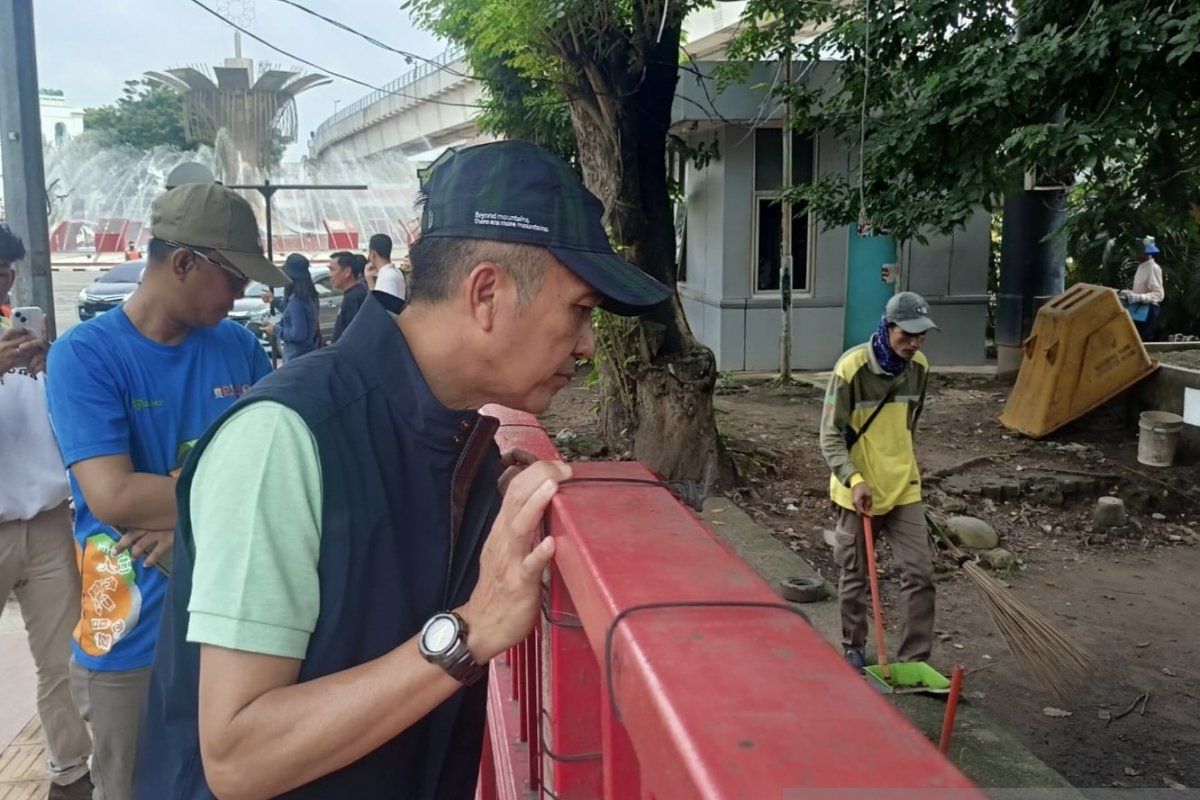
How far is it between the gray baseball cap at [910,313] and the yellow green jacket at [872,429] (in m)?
0.22

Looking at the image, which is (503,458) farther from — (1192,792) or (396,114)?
(396,114)

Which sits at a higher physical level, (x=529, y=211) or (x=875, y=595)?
(x=529, y=211)

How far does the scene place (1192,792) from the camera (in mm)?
4105

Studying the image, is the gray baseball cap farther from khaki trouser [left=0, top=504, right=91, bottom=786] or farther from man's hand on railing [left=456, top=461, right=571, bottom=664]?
man's hand on railing [left=456, top=461, right=571, bottom=664]

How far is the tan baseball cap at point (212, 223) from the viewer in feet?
7.99

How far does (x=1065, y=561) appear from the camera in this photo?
23.3ft

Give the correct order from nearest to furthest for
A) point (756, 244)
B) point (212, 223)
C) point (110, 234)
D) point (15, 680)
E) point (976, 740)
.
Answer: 1. point (212, 223)
2. point (976, 740)
3. point (15, 680)
4. point (756, 244)
5. point (110, 234)

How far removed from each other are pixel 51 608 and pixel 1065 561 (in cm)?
644

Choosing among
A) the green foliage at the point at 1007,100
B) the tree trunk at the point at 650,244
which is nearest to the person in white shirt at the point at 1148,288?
the tree trunk at the point at 650,244

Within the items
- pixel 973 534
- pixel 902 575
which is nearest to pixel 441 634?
pixel 902 575

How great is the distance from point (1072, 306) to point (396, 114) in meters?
27.2

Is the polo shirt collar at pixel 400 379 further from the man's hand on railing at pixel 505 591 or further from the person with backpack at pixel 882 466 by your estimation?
the person with backpack at pixel 882 466

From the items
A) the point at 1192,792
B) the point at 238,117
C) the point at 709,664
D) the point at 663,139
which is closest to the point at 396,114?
the point at 238,117

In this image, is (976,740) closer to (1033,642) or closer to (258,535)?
(1033,642)
